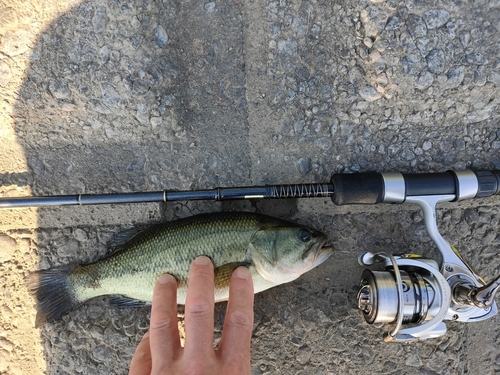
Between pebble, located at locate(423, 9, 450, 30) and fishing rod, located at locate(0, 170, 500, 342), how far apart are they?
31.7 inches

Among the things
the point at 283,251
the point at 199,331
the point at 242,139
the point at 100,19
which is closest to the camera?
the point at 199,331

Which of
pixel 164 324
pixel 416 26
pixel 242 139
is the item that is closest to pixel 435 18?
pixel 416 26

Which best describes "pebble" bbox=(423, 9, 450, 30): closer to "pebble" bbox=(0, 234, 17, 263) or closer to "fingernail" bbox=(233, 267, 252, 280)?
"fingernail" bbox=(233, 267, 252, 280)

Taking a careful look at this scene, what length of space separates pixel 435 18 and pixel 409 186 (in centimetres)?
93

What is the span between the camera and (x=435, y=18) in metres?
1.96

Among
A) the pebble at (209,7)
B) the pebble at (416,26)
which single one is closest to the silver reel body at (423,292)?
the pebble at (416,26)

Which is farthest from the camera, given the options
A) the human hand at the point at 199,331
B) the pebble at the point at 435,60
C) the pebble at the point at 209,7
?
the pebble at the point at 209,7

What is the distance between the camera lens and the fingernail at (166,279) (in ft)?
6.12

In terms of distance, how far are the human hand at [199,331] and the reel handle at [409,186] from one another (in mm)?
686

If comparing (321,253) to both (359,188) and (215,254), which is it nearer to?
(359,188)

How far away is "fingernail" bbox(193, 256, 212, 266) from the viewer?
1.83 m

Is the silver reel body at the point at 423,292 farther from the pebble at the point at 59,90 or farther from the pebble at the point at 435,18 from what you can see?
the pebble at the point at 59,90

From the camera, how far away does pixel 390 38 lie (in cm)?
197

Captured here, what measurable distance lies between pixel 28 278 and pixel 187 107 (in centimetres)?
137
